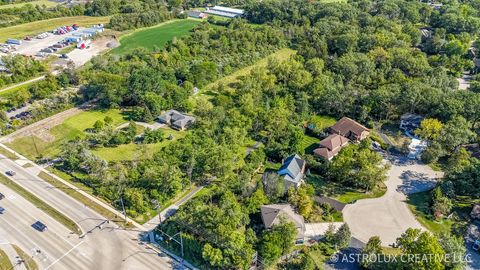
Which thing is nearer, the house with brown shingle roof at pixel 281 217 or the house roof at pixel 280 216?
the house with brown shingle roof at pixel 281 217

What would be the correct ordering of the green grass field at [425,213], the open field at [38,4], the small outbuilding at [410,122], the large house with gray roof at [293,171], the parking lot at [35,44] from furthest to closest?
the open field at [38,4], the parking lot at [35,44], the small outbuilding at [410,122], the large house with gray roof at [293,171], the green grass field at [425,213]

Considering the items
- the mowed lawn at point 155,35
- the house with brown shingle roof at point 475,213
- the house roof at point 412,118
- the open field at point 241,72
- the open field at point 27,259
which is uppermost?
the mowed lawn at point 155,35

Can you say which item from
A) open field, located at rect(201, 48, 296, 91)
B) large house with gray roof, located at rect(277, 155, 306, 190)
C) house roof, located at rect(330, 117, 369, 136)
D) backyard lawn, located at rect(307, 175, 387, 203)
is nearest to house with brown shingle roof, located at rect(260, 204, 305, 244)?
large house with gray roof, located at rect(277, 155, 306, 190)

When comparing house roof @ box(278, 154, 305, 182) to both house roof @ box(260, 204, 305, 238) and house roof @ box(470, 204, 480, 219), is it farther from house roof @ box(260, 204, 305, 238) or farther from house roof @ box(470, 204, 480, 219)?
house roof @ box(470, 204, 480, 219)

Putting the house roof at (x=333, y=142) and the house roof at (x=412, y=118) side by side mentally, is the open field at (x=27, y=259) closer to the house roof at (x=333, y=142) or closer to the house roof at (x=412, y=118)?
the house roof at (x=333, y=142)

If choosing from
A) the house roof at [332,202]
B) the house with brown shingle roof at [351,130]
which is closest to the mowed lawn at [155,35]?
the house with brown shingle roof at [351,130]

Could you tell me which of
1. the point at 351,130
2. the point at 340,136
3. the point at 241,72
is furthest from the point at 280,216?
the point at 241,72

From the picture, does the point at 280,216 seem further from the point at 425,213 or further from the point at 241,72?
the point at 241,72

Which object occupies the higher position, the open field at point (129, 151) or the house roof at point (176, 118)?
the house roof at point (176, 118)
